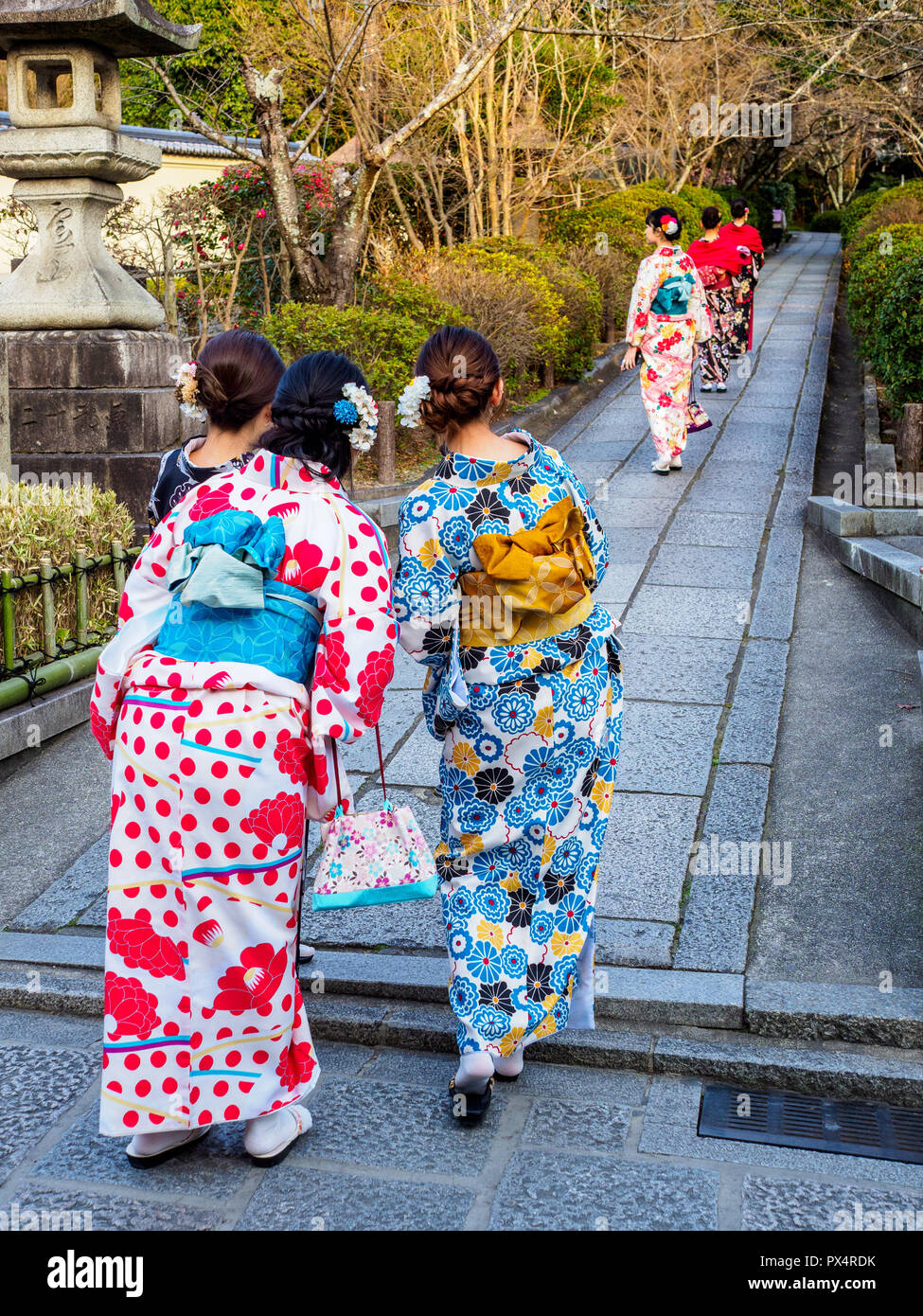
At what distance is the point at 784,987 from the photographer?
3.45 meters

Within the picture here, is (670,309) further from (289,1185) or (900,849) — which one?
(289,1185)

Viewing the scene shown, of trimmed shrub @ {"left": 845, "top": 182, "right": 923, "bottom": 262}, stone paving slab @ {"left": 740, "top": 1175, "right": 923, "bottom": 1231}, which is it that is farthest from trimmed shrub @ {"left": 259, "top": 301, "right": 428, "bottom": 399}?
trimmed shrub @ {"left": 845, "top": 182, "right": 923, "bottom": 262}

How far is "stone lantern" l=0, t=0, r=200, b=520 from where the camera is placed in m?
6.93

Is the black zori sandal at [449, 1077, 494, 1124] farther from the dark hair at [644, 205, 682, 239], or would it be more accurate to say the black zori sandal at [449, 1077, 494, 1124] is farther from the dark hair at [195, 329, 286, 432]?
the dark hair at [644, 205, 682, 239]

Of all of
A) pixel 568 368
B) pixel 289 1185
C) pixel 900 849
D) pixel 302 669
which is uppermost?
pixel 568 368

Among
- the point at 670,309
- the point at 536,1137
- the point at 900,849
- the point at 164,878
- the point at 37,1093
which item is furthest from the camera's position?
the point at 670,309

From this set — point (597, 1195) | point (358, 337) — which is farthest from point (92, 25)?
point (597, 1195)

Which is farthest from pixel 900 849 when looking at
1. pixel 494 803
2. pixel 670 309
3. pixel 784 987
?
pixel 670 309

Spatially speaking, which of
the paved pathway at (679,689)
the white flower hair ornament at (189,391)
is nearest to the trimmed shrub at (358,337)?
the paved pathway at (679,689)

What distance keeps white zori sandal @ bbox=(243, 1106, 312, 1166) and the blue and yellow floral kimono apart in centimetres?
48

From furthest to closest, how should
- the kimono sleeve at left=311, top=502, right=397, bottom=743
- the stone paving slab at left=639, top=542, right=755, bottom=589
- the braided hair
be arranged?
the braided hair < the stone paving slab at left=639, top=542, right=755, bottom=589 < the kimono sleeve at left=311, top=502, right=397, bottom=743

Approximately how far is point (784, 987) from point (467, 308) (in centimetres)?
809

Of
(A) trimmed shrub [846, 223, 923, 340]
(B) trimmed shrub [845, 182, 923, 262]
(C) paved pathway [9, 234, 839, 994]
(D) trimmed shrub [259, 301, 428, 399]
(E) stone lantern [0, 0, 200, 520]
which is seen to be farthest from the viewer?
(B) trimmed shrub [845, 182, 923, 262]

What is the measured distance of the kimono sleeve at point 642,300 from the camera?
9141mm
